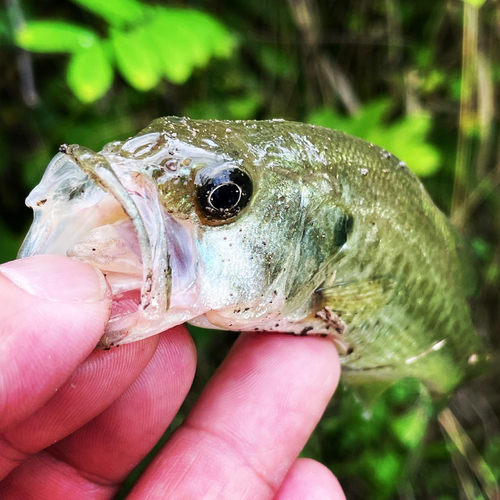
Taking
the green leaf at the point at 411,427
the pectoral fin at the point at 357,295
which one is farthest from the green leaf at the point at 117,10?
the green leaf at the point at 411,427

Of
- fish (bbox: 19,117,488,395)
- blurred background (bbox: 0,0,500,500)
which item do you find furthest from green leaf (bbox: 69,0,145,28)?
fish (bbox: 19,117,488,395)

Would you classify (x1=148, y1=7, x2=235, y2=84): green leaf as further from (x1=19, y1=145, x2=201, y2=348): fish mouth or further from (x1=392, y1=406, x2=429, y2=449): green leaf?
(x1=392, y1=406, x2=429, y2=449): green leaf

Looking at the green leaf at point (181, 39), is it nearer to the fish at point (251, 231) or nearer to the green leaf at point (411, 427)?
the fish at point (251, 231)

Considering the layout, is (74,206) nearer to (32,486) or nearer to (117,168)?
(117,168)

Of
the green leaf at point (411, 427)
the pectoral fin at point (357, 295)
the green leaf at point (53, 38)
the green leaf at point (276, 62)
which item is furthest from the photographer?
the green leaf at point (276, 62)

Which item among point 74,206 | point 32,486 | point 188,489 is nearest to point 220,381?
point 188,489

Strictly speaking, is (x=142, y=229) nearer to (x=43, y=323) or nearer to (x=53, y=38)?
(x=43, y=323)
